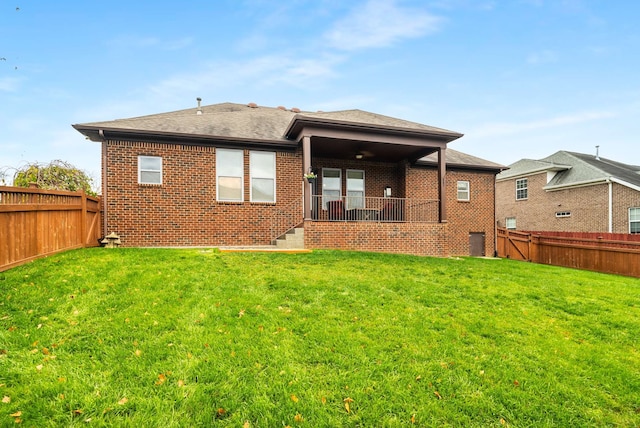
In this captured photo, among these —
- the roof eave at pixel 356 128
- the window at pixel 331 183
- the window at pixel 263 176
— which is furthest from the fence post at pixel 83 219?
the window at pixel 331 183

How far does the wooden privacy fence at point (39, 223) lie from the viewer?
5316mm

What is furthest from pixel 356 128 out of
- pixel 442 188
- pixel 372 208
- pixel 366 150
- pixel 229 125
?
pixel 229 125

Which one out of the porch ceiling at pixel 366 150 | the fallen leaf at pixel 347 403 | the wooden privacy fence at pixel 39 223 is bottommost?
the fallen leaf at pixel 347 403

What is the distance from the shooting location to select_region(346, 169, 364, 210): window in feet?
41.9

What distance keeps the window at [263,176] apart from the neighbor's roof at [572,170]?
19065 millimetres

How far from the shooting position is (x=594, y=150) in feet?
76.4

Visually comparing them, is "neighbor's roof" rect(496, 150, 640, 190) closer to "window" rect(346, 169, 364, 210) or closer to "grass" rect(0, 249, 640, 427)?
"window" rect(346, 169, 364, 210)

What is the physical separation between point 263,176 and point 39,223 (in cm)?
615

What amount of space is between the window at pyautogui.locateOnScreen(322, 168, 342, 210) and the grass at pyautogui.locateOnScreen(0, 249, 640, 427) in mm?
7233

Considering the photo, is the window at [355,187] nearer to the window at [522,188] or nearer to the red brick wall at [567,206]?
the red brick wall at [567,206]

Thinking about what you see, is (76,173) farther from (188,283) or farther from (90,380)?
(90,380)

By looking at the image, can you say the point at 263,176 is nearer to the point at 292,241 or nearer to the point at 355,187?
the point at 292,241

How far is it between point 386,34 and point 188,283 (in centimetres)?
1077

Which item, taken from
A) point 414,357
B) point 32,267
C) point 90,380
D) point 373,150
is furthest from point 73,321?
point 373,150
